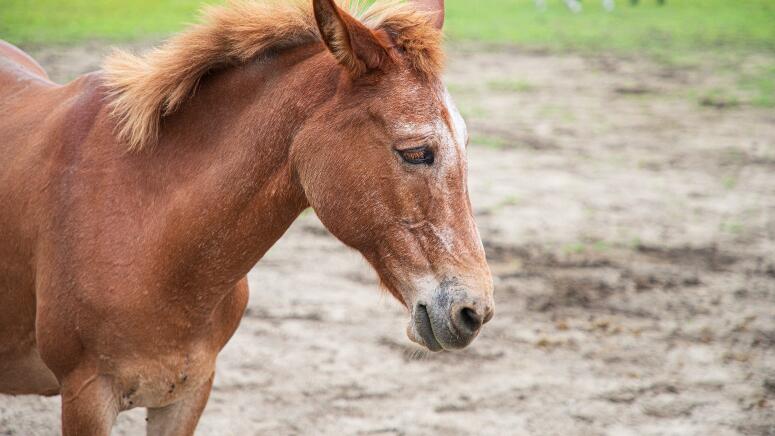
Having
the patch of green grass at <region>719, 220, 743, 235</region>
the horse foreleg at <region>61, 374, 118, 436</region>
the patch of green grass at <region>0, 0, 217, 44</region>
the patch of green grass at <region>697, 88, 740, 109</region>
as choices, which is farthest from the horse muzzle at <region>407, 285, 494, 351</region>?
the patch of green grass at <region>0, 0, 217, 44</region>

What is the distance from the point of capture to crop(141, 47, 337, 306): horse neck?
246 cm

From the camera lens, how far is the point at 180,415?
2955 millimetres

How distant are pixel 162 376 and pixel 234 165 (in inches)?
27.1

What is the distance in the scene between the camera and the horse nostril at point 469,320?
7.47 ft

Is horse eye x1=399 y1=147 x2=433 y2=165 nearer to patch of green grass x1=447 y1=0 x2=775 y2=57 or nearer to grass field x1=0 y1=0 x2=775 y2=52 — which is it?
grass field x1=0 y1=0 x2=775 y2=52

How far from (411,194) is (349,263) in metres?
3.65

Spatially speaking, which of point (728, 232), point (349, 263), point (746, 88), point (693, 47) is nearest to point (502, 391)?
point (349, 263)

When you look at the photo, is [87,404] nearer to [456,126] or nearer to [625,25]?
[456,126]

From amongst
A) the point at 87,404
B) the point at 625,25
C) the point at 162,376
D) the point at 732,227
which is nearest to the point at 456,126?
the point at 162,376

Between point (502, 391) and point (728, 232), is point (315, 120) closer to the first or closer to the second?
point (502, 391)

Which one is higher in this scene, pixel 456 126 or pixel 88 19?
pixel 456 126

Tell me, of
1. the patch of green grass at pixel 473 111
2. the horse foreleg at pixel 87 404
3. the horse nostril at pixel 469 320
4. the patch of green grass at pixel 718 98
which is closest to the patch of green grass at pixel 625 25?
the patch of green grass at pixel 718 98

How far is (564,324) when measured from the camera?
5105 millimetres

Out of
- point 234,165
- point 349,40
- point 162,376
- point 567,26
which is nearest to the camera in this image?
point 349,40
